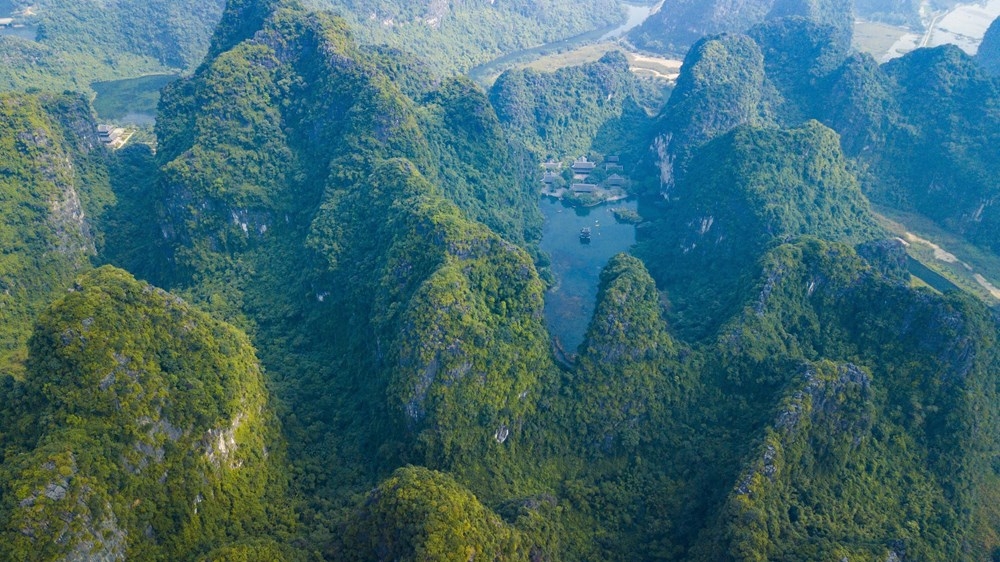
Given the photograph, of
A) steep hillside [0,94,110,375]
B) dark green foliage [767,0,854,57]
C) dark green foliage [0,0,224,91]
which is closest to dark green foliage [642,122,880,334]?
steep hillside [0,94,110,375]

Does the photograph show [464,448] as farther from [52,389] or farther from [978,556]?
[978,556]

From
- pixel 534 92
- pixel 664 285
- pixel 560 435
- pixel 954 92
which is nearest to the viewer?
pixel 560 435

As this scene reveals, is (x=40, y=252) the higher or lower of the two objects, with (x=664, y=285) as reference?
lower

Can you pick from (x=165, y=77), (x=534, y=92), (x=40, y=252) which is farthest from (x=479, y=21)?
(x=40, y=252)

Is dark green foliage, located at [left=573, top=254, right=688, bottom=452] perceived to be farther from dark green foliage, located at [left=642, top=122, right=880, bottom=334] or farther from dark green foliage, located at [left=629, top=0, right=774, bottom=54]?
dark green foliage, located at [left=629, top=0, right=774, bottom=54]

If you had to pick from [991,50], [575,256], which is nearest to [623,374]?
[575,256]

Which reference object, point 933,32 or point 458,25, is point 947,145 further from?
point 458,25
